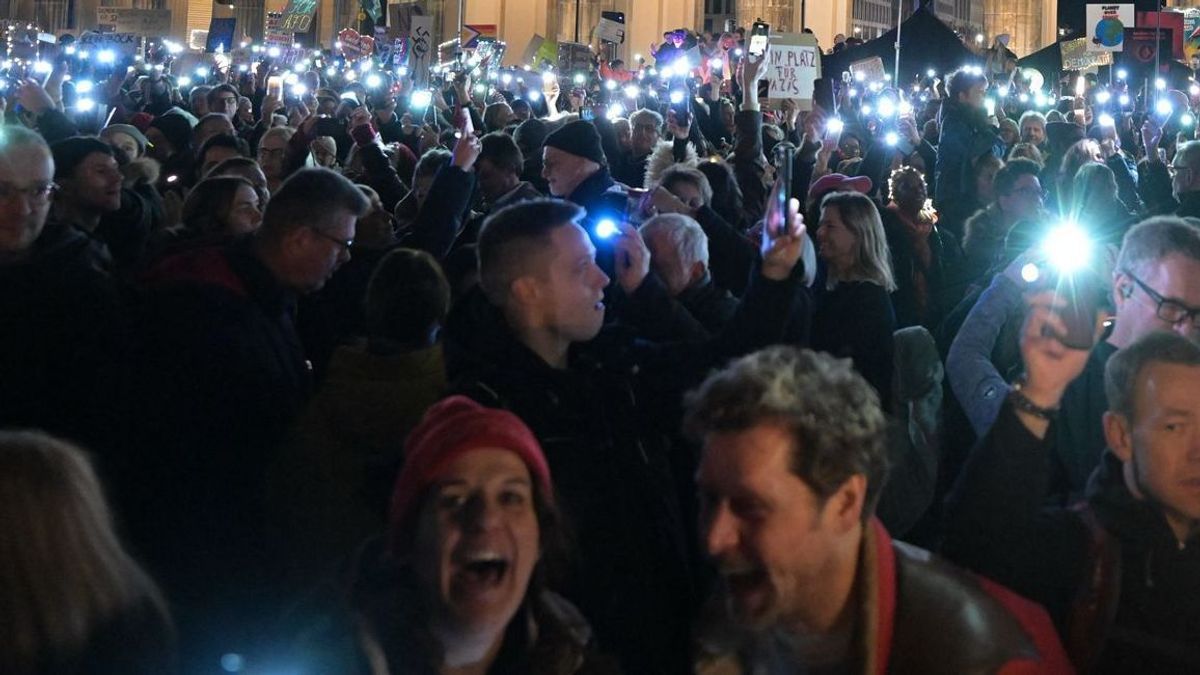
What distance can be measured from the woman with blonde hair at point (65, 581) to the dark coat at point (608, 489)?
1.06 metres

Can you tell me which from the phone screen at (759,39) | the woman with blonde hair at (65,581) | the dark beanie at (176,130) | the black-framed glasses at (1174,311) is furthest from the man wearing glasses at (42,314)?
the phone screen at (759,39)

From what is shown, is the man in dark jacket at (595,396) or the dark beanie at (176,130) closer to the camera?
the man in dark jacket at (595,396)

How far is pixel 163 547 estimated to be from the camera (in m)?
3.82

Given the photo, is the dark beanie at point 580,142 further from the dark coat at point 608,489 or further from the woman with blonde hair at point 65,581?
the woman with blonde hair at point 65,581

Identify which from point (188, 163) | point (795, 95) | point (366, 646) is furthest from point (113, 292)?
point (795, 95)

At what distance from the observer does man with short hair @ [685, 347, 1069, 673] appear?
2.33 metres

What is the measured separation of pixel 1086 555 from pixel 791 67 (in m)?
12.1

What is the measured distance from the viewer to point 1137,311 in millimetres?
3865

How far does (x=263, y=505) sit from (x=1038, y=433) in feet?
6.80

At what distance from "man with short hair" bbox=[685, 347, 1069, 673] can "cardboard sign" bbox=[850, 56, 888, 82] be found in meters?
12.8

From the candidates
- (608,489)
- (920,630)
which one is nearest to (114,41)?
(608,489)

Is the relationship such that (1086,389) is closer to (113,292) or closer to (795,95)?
(113,292)

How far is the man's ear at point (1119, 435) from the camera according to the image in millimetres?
2867

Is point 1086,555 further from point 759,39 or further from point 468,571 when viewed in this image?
point 759,39
